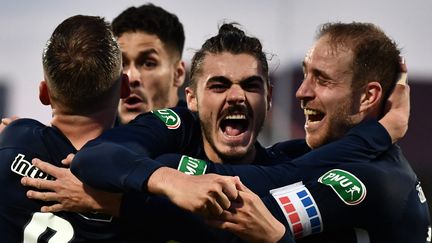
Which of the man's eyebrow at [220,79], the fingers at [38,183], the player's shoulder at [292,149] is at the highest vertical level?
the man's eyebrow at [220,79]

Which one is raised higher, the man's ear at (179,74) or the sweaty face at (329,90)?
the sweaty face at (329,90)

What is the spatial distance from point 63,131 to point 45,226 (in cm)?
43

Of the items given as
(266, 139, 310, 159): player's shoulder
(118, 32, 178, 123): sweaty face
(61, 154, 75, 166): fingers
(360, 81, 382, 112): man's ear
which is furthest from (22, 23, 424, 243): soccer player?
(118, 32, 178, 123): sweaty face

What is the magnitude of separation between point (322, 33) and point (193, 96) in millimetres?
759

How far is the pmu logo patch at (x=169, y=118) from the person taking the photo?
4.82 m

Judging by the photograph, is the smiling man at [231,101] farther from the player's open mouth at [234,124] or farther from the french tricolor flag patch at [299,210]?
the french tricolor flag patch at [299,210]

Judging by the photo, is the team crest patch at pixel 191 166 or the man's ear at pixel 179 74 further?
the man's ear at pixel 179 74

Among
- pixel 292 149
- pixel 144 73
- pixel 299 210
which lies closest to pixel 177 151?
pixel 299 210

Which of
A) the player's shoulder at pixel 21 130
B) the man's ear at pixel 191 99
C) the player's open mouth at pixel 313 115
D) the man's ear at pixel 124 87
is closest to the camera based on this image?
the player's shoulder at pixel 21 130

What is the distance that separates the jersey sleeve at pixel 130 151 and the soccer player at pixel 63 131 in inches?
5.4

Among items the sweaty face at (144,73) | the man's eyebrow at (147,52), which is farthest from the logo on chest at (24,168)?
the man's eyebrow at (147,52)

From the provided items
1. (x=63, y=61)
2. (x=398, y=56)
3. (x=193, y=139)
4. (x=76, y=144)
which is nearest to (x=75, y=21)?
(x=63, y=61)

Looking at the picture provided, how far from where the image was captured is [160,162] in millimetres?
4488

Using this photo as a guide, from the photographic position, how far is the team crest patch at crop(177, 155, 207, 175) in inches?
175
